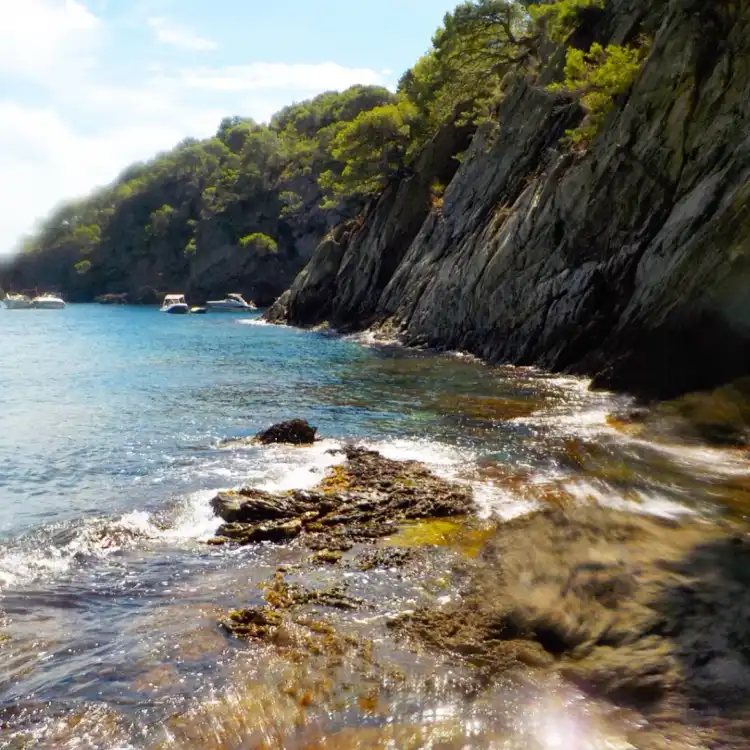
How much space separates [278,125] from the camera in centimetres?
14938

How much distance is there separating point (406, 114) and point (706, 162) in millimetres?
35069

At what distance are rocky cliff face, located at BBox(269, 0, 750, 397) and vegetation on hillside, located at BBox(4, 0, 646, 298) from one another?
2555mm

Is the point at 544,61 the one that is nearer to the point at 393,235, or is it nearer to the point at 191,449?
the point at 393,235

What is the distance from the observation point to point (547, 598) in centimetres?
747

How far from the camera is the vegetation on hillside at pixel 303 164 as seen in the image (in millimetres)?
41969

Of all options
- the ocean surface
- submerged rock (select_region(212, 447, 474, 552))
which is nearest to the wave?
the ocean surface

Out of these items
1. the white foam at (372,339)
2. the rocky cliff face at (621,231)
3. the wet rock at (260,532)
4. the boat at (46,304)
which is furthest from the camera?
the boat at (46,304)

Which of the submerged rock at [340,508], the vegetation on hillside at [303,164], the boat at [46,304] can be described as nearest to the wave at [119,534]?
the submerged rock at [340,508]

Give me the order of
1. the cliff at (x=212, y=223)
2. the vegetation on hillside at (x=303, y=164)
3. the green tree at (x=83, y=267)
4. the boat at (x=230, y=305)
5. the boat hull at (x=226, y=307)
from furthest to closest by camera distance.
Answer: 1. the green tree at (x=83, y=267)
2. the cliff at (x=212, y=223)
3. the boat at (x=230, y=305)
4. the boat hull at (x=226, y=307)
5. the vegetation on hillside at (x=303, y=164)

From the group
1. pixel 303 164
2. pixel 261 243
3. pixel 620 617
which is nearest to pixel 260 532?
pixel 620 617

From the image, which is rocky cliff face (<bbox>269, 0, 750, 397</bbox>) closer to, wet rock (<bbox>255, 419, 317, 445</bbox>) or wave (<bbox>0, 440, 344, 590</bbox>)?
wet rock (<bbox>255, 419, 317, 445</bbox>)

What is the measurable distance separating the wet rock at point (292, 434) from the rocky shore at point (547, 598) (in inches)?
182

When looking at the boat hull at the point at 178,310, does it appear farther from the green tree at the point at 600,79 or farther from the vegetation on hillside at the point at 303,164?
the green tree at the point at 600,79

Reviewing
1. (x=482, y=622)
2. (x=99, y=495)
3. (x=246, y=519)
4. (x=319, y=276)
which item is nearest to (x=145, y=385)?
(x=99, y=495)
